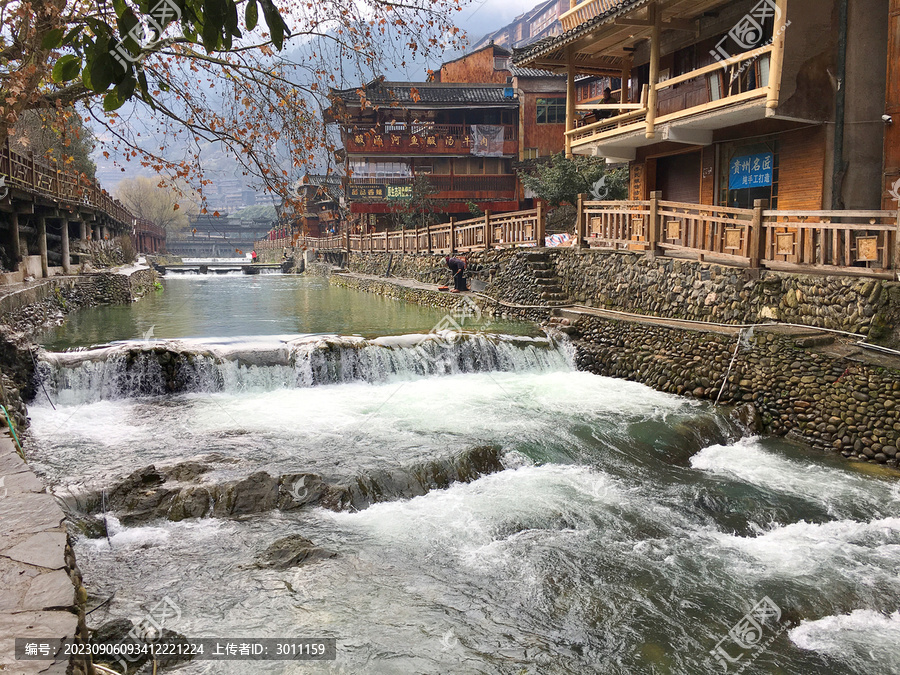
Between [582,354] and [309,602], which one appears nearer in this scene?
[309,602]

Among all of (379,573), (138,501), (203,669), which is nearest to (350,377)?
(138,501)

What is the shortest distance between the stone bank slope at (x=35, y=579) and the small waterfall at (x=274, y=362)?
761 centimetres

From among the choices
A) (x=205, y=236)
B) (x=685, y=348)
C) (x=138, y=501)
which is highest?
(x=205, y=236)

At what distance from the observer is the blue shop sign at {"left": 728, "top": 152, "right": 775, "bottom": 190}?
15465mm

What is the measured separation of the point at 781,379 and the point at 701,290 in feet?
10.7

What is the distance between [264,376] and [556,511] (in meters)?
7.54

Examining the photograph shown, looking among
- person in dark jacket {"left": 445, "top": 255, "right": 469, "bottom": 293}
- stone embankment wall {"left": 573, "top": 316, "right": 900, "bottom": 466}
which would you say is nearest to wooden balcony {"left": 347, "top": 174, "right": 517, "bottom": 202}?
person in dark jacket {"left": 445, "top": 255, "right": 469, "bottom": 293}

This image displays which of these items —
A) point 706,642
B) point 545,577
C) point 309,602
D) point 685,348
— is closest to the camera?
point 706,642

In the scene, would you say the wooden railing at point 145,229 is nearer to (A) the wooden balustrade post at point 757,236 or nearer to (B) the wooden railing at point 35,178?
(B) the wooden railing at point 35,178

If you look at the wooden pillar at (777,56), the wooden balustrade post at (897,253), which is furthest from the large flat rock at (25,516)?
the wooden pillar at (777,56)

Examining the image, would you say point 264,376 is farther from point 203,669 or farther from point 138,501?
point 203,669

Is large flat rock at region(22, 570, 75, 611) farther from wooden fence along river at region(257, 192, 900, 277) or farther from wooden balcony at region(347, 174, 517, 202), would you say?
wooden balcony at region(347, 174, 517, 202)

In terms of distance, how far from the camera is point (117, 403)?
1191 cm

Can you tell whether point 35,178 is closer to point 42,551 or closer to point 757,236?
point 42,551
